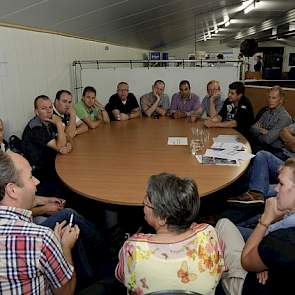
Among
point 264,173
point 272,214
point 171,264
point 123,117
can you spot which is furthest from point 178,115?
point 171,264

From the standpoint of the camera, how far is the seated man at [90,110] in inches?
141

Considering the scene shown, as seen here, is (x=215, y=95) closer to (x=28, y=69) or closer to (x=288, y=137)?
(x=288, y=137)

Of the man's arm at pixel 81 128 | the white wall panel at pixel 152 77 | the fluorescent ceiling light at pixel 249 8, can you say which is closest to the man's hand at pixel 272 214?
the man's arm at pixel 81 128

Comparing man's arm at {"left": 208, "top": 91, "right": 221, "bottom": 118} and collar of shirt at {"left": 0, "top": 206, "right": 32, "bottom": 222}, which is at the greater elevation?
man's arm at {"left": 208, "top": 91, "right": 221, "bottom": 118}

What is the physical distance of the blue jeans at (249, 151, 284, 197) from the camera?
2396 mm

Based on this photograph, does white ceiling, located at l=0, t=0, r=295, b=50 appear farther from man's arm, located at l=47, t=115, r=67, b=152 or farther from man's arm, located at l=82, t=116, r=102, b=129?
Result: man's arm, located at l=82, t=116, r=102, b=129

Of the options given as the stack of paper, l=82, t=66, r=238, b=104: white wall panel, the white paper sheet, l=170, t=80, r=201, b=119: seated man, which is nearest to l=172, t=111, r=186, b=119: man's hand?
l=170, t=80, r=201, b=119: seated man

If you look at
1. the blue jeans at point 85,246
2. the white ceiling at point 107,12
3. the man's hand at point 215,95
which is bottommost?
the blue jeans at point 85,246

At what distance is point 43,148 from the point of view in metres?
2.53

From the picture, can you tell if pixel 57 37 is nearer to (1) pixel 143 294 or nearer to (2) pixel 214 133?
(2) pixel 214 133

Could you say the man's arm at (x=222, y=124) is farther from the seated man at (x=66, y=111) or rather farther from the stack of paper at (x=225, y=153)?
the seated man at (x=66, y=111)

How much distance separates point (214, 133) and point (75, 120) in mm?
1507

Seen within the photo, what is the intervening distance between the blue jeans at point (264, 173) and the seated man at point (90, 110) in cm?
191

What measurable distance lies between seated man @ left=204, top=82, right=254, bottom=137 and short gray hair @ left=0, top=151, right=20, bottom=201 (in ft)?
8.87
